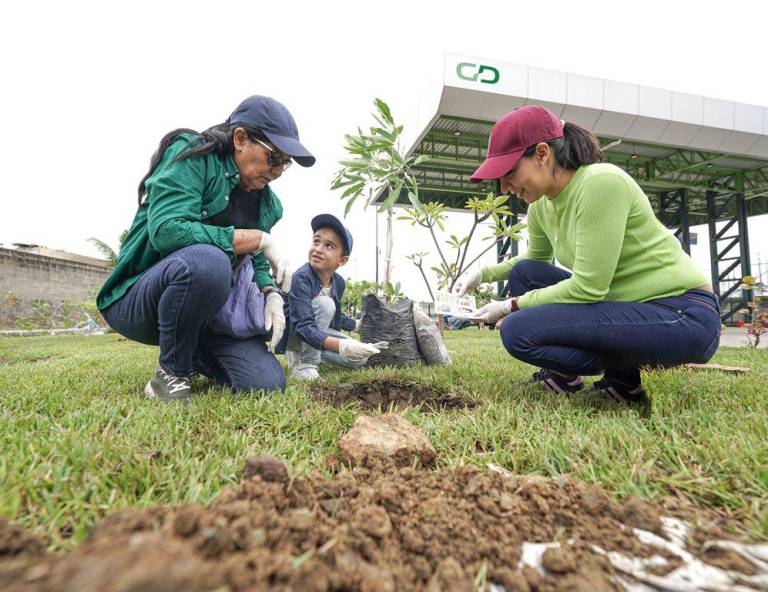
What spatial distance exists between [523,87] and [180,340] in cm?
914

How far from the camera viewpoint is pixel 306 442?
1237mm

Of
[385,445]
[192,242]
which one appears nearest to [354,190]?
[192,242]

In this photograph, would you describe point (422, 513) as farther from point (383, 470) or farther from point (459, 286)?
point (459, 286)

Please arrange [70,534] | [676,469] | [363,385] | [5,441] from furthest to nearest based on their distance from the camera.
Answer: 1. [363,385]
2. [5,441]
3. [676,469]
4. [70,534]

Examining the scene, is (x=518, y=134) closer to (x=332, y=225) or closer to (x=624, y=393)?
(x=624, y=393)

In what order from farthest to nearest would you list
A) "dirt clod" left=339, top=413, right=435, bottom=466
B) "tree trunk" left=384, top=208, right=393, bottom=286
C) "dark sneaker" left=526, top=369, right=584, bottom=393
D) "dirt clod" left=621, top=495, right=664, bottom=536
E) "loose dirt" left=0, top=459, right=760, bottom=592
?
"tree trunk" left=384, top=208, right=393, bottom=286, "dark sneaker" left=526, top=369, right=584, bottom=393, "dirt clod" left=339, top=413, right=435, bottom=466, "dirt clod" left=621, top=495, right=664, bottom=536, "loose dirt" left=0, top=459, right=760, bottom=592

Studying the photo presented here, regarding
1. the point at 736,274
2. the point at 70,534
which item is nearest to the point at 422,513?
the point at 70,534

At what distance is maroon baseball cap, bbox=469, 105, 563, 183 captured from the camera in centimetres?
166

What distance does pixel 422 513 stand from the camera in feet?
2.55

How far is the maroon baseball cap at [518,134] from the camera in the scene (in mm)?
1660

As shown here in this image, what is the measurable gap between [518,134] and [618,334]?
0.92 meters

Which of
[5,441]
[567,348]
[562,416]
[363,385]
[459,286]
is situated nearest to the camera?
[5,441]

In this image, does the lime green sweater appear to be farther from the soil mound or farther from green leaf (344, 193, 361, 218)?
green leaf (344, 193, 361, 218)

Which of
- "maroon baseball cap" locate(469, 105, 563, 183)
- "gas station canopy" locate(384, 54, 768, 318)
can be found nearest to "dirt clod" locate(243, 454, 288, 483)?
"maroon baseball cap" locate(469, 105, 563, 183)
